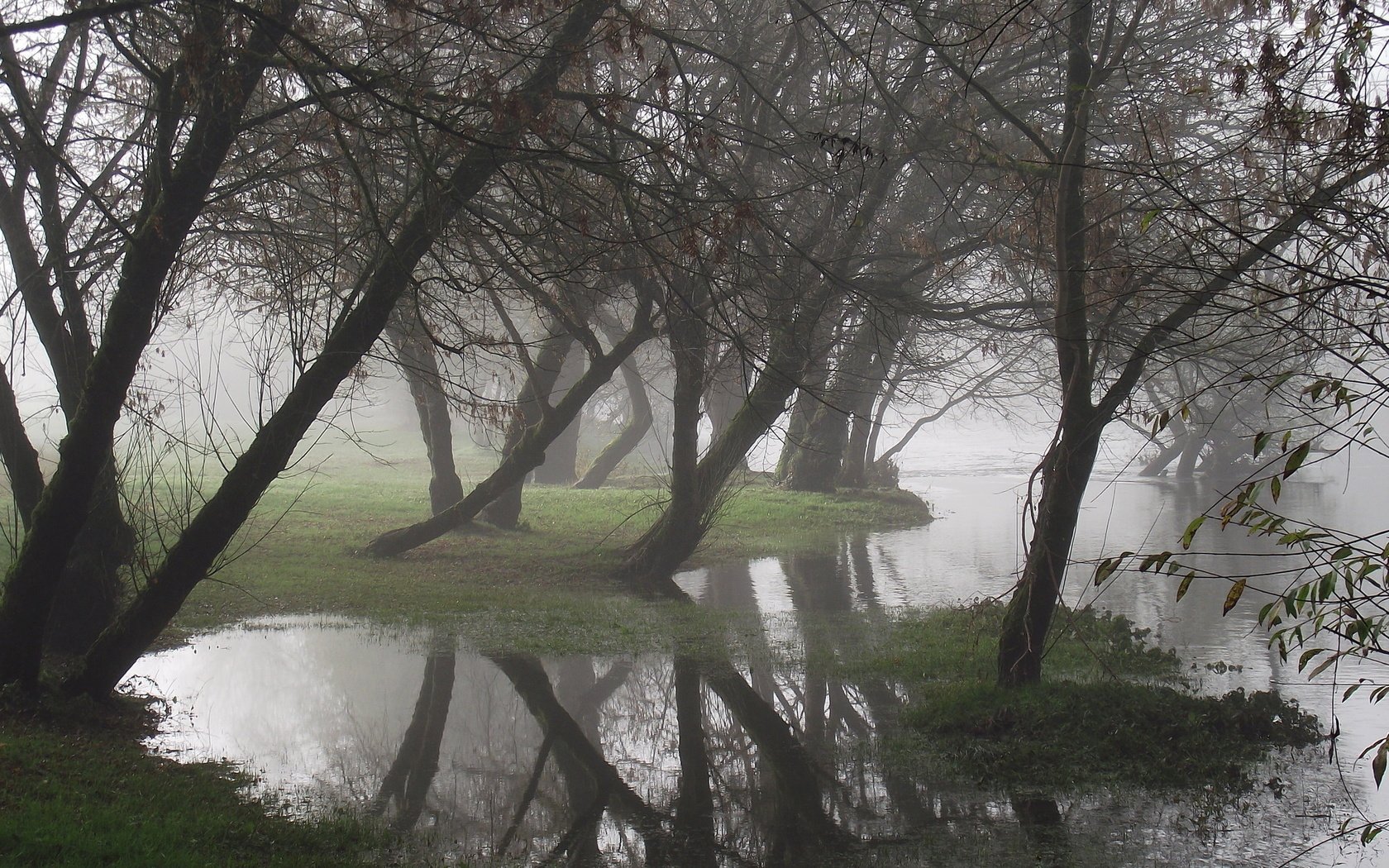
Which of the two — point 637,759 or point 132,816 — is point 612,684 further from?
point 132,816

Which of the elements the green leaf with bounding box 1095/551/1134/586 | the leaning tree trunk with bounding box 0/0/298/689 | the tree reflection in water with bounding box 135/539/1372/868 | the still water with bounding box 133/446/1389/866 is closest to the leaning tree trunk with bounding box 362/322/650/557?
the still water with bounding box 133/446/1389/866

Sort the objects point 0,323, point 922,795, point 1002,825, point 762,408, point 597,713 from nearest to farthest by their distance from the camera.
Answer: point 1002,825 < point 922,795 < point 597,713 < point 0,323 < point 762,408

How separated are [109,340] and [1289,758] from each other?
29.1 feet

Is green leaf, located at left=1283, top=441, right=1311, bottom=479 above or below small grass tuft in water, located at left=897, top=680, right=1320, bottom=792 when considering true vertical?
above

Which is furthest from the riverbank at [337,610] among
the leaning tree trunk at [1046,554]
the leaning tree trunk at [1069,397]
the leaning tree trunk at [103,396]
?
the leaning tree trunk at [1069,397]

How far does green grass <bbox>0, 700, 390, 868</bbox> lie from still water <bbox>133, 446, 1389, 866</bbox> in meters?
0.51

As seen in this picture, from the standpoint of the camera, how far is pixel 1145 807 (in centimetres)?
659

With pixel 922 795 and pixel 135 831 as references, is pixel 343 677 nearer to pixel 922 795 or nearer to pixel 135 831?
pixel 135 831

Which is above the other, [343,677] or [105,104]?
[105,104]

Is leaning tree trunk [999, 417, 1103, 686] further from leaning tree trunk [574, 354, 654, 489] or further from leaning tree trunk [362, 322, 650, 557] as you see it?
leaning tree trunk [574, 354, 654, 489]

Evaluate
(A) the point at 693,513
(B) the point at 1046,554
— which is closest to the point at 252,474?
(B) the point at 1046,554

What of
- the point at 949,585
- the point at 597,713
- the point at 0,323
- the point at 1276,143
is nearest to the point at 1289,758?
the point at 1276,143

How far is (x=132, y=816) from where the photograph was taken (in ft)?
18.1

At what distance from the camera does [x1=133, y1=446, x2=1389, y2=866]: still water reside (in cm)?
612
